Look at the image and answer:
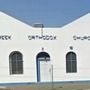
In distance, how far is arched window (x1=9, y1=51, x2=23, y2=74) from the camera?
1378 inches

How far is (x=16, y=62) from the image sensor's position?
35250mm

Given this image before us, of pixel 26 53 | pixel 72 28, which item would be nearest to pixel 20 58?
pixel 26 53

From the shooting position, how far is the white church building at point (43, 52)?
3469 centimetres

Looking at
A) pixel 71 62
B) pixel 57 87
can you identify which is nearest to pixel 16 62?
pixel 57 87

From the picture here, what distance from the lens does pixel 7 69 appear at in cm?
3456

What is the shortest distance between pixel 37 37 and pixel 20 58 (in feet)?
7.63

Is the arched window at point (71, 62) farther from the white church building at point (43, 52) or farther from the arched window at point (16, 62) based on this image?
the arched window at point (16, 62)

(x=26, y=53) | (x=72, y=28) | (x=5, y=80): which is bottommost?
(x=5, y=80)

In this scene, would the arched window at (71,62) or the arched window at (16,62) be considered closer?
the arched window at (16,62)

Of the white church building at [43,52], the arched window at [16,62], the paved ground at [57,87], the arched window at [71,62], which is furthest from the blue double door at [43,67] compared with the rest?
the arched window at [71,62]

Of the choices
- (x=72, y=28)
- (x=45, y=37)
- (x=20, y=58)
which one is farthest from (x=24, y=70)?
(x=72, y=28)

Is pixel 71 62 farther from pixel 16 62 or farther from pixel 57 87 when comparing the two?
pixel 16 62

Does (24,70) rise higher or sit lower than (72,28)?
lower

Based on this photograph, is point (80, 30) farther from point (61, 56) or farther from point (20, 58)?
point (20, 58)
